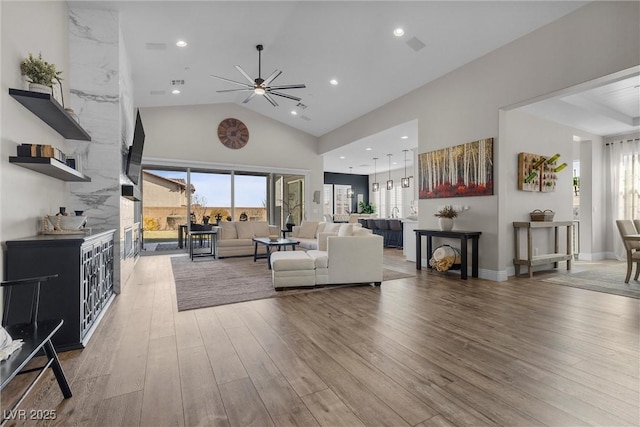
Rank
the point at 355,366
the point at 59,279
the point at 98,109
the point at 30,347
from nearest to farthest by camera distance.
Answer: the point at 30,347, the point at 355,366, the point at 59,279, the point at 98,109

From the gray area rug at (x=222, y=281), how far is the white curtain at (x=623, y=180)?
5.46 meters

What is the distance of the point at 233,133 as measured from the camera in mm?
8586

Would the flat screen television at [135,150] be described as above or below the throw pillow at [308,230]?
above

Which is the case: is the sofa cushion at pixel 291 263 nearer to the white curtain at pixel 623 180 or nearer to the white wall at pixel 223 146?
the white wall at pixel 223 146

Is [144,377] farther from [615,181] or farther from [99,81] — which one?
[615,181]

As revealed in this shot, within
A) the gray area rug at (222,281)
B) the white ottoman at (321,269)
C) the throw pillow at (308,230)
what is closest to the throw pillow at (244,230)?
the gray area rug at (222,281)

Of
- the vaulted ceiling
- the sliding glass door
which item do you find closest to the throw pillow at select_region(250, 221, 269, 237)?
the sliding glass door

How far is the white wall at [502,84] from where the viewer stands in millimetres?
3404

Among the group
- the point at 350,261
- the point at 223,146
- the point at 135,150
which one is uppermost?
the point at 223,146

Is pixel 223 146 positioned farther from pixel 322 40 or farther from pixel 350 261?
pixel 350 261

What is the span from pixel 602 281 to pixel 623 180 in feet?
12.2

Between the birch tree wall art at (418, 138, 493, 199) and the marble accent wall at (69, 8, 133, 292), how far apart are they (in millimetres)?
4996

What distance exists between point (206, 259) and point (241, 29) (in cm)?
457

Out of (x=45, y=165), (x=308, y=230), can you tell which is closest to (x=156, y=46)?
(x=45, y=165)
